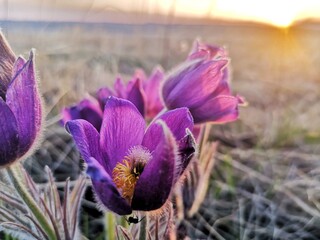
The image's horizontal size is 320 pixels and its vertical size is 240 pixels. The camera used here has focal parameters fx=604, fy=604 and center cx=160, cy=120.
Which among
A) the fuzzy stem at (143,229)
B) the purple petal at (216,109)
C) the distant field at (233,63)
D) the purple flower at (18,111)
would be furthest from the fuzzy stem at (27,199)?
the distant field at (233,63)

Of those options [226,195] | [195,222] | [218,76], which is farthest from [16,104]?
[226,195]

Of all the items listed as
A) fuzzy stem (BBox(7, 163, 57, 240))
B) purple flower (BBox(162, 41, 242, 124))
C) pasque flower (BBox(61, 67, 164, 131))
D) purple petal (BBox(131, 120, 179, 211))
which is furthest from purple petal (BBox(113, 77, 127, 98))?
purple petal (BBox(131, 120, 179, 211))

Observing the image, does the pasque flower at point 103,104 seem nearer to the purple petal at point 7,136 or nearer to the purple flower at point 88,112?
the purple flower at point 88,112

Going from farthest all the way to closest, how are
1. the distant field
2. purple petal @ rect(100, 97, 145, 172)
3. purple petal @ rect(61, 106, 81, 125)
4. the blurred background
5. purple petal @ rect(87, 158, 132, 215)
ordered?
the distant field < the blurred background < purple petal @ rect(61, 106, 81, 125) < purple petal @ rect(100, 97, 145, 172) < purple petal @ rect(87, 158, 132, 215)

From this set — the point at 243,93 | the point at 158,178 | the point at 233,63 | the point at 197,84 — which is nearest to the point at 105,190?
the point at 158,178

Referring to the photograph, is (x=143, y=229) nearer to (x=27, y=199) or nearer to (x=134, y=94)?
(x=27, y=199)

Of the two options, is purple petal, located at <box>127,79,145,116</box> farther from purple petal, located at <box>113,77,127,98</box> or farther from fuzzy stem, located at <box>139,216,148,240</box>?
fuzzy stem, located at <box>139,216,148,240</box>
